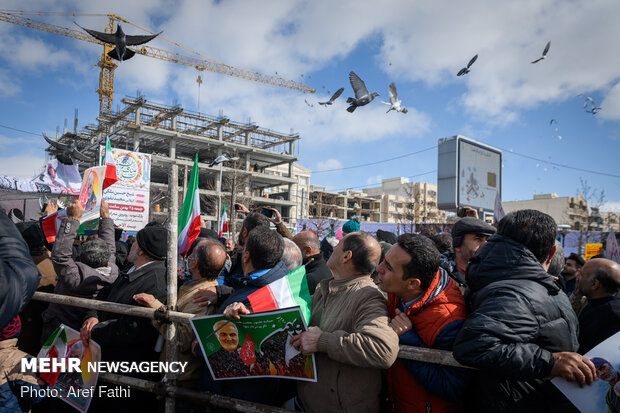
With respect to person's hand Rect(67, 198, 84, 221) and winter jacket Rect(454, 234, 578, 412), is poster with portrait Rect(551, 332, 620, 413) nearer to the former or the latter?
winter jacket Rect(454, 234, 578, 412)

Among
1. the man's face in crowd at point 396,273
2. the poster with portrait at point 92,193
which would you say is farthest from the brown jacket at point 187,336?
the poster with portrait at point 92,193

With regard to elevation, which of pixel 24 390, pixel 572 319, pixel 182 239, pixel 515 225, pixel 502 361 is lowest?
pixel 24 390

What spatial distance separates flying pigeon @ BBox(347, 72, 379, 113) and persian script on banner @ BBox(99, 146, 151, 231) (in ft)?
17.6

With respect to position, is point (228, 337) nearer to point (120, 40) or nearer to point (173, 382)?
point (173, 382)

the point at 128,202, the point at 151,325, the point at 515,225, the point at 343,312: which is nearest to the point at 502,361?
the point at 515,225

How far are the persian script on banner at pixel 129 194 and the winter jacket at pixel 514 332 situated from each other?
862 centimetres

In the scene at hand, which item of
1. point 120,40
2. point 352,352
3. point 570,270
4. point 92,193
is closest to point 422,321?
point 352,352

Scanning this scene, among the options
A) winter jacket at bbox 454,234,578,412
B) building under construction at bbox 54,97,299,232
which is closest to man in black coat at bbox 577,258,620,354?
winter jacket at bbox 454,234,578,412

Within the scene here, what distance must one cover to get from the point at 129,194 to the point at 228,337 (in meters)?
8.18

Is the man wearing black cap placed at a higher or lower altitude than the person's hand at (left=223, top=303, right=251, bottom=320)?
higher

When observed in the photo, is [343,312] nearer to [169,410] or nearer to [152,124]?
[169,410]

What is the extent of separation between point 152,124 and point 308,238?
57.7m

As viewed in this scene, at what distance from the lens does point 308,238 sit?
13.9ft

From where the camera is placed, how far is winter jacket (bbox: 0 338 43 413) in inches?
104
